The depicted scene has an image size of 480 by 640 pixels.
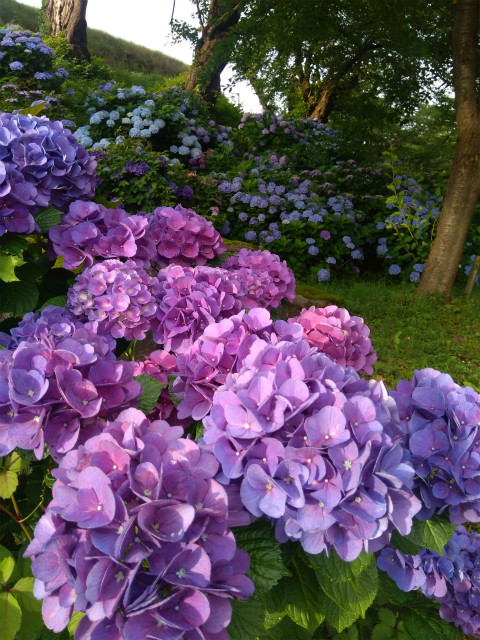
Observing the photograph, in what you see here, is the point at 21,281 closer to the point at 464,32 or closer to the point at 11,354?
the point at 11,354

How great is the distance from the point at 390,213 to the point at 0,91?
591cm

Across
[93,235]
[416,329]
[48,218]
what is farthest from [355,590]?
[416,329]

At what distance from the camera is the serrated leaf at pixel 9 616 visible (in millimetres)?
957

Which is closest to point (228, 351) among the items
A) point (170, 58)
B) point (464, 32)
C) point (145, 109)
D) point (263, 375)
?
point (263, 375)

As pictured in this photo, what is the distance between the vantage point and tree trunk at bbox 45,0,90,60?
11406 mm

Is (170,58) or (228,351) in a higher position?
(170,58)

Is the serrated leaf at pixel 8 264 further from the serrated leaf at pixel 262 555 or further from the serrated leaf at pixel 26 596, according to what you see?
the serrated leaf at pixel 262 555

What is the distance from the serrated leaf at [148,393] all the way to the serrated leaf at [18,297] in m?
0.58

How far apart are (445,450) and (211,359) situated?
20.2 inches

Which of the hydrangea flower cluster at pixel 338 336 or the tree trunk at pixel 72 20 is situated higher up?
the tree trunk at pixel 72 20

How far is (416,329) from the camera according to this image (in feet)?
16.0

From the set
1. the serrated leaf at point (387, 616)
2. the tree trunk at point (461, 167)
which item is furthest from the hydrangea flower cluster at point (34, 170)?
the tree trunk at point (461, 167)

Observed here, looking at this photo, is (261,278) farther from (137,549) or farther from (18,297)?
(137,549)

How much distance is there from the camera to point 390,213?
7.16 m
